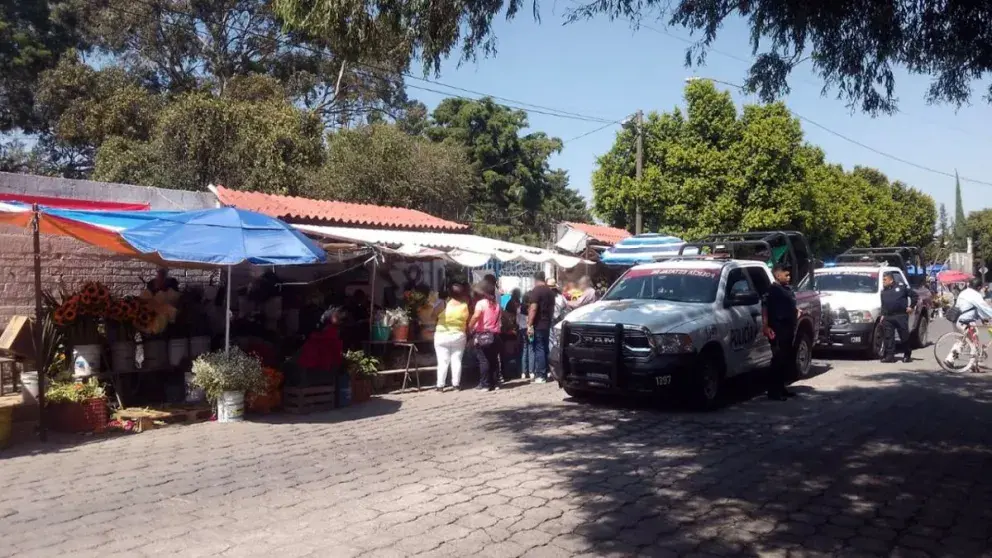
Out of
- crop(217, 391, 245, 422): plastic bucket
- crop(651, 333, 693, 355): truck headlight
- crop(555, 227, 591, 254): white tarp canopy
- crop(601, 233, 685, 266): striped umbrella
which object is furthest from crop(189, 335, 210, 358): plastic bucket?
crop(555, 227, 591, 254): white tarp canopy

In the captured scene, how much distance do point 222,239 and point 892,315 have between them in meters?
12.7

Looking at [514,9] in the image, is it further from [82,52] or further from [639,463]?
[82,52]

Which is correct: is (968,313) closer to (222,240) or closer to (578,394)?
(578,394)

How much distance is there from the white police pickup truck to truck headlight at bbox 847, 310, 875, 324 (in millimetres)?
4768

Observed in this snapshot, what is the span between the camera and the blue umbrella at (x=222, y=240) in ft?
29.4

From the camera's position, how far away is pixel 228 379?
388 inches

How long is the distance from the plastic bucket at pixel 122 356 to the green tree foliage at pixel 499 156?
24.8 metres

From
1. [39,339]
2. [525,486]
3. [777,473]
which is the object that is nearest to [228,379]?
[39,339]

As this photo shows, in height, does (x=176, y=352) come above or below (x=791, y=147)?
below

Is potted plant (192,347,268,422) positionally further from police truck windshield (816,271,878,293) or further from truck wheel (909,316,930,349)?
truck wheel (909,316,930,349)

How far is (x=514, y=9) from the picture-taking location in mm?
8141

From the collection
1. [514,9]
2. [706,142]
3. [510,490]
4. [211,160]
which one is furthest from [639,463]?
[706,142]

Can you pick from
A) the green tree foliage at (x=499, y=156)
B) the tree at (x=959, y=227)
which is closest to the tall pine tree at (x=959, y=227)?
the tree at (x=959, y=227)

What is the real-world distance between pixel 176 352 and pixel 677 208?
17.9m
